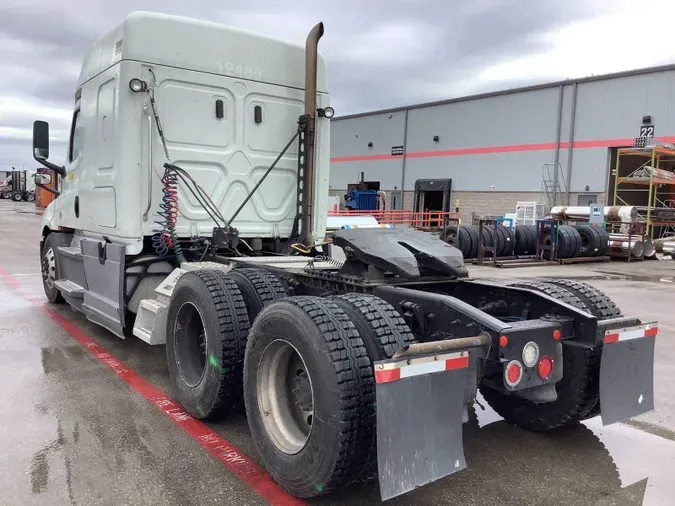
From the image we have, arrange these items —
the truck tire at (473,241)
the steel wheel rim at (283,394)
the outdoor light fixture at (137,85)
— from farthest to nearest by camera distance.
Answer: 1. the truck tire at (473,241)
2. the outdoor light fixture at (137,85)
3. the steel wheel rim at (283,394)

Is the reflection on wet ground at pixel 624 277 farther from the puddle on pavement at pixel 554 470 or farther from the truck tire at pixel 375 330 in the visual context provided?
the truck tire at pixel 375 330

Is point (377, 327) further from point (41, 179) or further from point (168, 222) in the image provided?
point (41, 179)

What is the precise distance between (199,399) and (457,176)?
28207 mm

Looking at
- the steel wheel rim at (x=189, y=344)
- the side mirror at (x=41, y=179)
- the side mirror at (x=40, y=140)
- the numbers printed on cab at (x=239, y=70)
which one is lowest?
the steel wheel rim at (x=189, y=344)

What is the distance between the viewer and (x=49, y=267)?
7.89 m

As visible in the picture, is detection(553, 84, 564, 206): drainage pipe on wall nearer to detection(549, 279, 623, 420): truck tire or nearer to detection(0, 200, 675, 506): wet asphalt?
detection(0, 200, 675, 506): wet asphalt

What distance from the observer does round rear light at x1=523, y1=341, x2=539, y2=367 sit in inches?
122

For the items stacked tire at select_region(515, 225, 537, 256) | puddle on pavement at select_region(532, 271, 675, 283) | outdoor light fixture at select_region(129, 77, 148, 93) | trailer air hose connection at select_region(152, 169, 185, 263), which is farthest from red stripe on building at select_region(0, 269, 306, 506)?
stacked tire at select_region(515, 225, 537, 256)

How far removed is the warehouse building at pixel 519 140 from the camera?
76.7 ft

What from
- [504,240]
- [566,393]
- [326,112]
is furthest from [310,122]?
[504,240]

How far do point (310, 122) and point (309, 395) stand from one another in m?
3.59

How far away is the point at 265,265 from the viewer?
4660 mm

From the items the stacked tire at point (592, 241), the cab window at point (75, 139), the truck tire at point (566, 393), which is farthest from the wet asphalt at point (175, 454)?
the stacked tire at point (592, 241)

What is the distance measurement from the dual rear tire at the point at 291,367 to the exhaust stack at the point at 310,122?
195cm
